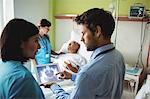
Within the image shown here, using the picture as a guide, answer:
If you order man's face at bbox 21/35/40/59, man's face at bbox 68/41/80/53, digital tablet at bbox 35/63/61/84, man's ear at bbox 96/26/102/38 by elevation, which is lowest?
digital tablet at bbox 35/63/61/84

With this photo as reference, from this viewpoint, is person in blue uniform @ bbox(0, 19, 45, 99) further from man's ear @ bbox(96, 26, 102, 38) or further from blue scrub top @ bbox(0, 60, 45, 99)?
man's ear @ bbox(96, 26, 102, 38)

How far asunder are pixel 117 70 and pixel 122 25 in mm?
2377

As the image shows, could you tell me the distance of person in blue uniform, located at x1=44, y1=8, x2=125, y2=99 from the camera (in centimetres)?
98

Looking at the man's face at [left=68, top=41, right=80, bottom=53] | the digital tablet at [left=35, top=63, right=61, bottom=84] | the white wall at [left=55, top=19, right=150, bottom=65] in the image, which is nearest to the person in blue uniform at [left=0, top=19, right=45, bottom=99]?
the digital tablet at [left=35, top=63, right=61, bottom=84]

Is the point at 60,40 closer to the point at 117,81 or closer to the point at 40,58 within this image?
the point at 40,58

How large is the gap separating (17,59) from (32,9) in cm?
254

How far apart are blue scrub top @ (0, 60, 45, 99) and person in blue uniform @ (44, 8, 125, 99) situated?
23cm

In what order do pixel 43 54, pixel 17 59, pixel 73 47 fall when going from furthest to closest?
pixel 73 47 < pixel 43 54 < pixel 17 59

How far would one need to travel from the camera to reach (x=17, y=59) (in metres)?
1.02

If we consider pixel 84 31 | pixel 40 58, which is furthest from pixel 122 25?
pixel 84 31

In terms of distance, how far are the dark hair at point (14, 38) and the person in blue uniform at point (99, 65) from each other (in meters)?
0.30

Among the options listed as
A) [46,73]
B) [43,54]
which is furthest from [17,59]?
[43,54]

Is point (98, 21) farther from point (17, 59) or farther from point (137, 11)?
point (137, 11)

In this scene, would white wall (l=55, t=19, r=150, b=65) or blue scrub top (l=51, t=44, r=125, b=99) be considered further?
white wall (l=55, t=19, r=150, b=65)
